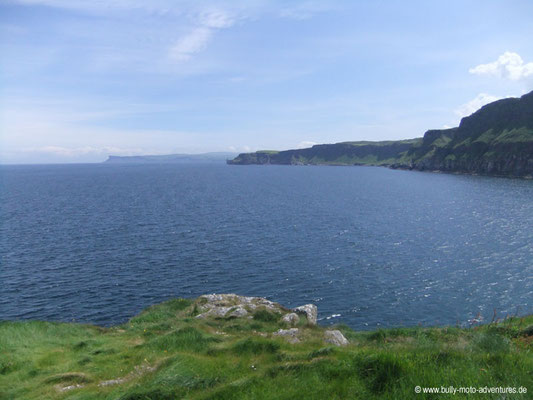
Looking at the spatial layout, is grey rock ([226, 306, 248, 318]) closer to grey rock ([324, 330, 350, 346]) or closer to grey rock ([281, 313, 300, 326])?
grey rock ([281, 313, 300, 326])

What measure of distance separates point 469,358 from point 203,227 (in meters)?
60.6

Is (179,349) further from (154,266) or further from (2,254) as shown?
(2,254)

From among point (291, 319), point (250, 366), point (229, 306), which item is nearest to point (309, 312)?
point (291, 319)

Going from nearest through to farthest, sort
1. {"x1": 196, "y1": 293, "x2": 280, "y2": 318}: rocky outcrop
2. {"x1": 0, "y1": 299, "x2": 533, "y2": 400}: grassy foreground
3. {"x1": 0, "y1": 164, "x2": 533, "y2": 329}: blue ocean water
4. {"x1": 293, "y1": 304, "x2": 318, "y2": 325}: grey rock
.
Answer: {"x1": 0, "y1": 299, "x2": 533, "y2": 400}: grassy foreground → {"x1": 196, "y1": 293, "x2": 280, "y2": 318}: rocky outcrop → {"x1": 293, "y1": 304, "x2": 318, "y2": 325}: grey rock → {"x1": 0, "y1": 164, "x2": 533, "y2": 329}: blue ocean water

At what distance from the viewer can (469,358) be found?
10.3 m

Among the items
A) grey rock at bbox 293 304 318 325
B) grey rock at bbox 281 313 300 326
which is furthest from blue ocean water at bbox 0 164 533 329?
grey rock at bbox 281 313 300 326

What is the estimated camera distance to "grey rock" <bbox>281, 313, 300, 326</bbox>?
25984 mm

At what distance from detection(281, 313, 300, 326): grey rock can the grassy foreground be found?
3306mm

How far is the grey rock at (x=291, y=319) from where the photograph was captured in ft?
85.3

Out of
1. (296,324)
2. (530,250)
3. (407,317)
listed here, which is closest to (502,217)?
(530,250)

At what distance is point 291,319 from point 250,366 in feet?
45.8

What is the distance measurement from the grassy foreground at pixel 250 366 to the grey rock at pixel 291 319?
331cm

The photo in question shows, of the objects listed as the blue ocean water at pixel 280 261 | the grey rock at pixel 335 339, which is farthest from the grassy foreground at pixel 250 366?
the blue ocean water at pixel 280 261

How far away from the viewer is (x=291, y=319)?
2636 cm
